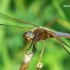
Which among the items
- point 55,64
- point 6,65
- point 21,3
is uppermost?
point 21,3

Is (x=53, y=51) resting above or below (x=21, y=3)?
below

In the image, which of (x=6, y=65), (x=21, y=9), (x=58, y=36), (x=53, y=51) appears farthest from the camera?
(x=21, y=9)

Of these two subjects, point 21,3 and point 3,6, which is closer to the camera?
point 3,6

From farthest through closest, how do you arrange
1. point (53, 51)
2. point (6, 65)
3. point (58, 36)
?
point (53, 51), point (6, 65), point (58, 36)

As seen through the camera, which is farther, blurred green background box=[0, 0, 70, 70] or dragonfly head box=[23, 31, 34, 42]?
blurred green background box=[0, 0, 70, 70]

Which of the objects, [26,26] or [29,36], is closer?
[29,36]

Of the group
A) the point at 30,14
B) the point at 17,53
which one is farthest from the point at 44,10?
the point at 17,53

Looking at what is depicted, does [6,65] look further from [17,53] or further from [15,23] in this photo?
[15,23]

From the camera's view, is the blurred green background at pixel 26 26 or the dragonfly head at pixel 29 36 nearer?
the dragonfly head at pixel 29 36
